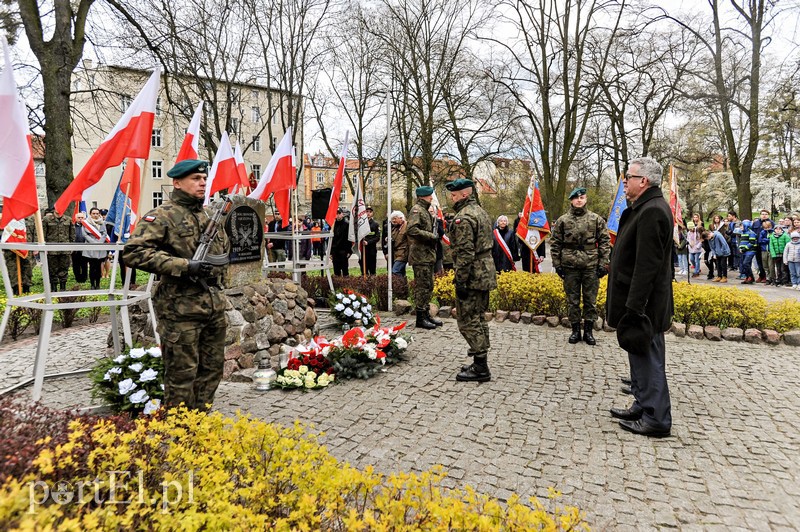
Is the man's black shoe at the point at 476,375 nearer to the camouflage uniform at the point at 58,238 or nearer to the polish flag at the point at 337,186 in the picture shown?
the polish flag at the point at 337,186

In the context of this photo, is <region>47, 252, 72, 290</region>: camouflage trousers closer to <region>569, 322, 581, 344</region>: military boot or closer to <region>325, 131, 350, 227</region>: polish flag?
<region>325, 131, 350, 227</region>: polish flag

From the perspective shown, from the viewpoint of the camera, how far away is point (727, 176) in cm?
4259

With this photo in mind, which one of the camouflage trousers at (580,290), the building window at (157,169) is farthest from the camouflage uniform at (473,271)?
the building window at (157,169)

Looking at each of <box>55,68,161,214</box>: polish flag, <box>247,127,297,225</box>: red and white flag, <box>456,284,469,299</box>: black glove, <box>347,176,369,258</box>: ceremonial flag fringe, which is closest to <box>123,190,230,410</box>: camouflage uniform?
<box>55,68,161,214</box>: polish flag

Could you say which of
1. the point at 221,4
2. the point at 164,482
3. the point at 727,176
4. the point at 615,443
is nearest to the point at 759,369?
the point at 615,443

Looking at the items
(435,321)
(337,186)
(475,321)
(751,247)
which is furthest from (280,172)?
(751,247)

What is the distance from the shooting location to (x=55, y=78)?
36.6 ft

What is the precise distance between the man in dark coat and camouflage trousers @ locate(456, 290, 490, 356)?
60.3 inches

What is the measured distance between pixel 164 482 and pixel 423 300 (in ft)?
20.7

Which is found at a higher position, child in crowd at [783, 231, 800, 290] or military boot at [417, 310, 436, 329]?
child in crowd at [783, 231, 800, 290]

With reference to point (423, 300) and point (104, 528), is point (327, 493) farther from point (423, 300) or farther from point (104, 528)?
point (423, 300)

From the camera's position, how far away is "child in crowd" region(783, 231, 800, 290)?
1182 cm

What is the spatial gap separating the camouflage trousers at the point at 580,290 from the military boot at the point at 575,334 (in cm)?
8

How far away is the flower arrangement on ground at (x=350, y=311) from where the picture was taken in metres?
7.78
